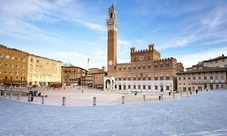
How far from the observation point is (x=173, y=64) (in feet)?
166

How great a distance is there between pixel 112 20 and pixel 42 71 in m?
40.7

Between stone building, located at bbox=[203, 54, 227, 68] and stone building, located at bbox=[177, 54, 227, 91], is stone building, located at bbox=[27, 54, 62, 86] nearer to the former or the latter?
stone building, located at bbox=[177, 54, 227, 91]

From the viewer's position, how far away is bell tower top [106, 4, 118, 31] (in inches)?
2581

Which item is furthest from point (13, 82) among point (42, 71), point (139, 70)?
point (139, 70)

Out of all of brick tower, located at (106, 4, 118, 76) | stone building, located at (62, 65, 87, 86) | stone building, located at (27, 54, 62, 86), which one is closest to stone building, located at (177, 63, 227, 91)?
brick tower, located at (106, 4, 118, 76)

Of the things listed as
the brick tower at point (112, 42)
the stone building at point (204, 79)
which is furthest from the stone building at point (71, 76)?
the stone building at point (204, 79)

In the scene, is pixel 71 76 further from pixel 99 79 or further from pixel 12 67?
pixel 12 67

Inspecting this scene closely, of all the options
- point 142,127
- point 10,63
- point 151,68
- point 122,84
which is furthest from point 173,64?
point 10,63

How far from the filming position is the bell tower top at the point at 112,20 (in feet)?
215

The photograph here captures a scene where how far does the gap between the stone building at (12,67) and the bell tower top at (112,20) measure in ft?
128

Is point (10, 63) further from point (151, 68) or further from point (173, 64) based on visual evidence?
point (173, 64)

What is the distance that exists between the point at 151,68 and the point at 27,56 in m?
51.3

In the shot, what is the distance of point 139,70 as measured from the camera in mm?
58656

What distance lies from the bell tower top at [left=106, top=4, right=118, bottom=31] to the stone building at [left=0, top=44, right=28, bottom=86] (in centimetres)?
3898
